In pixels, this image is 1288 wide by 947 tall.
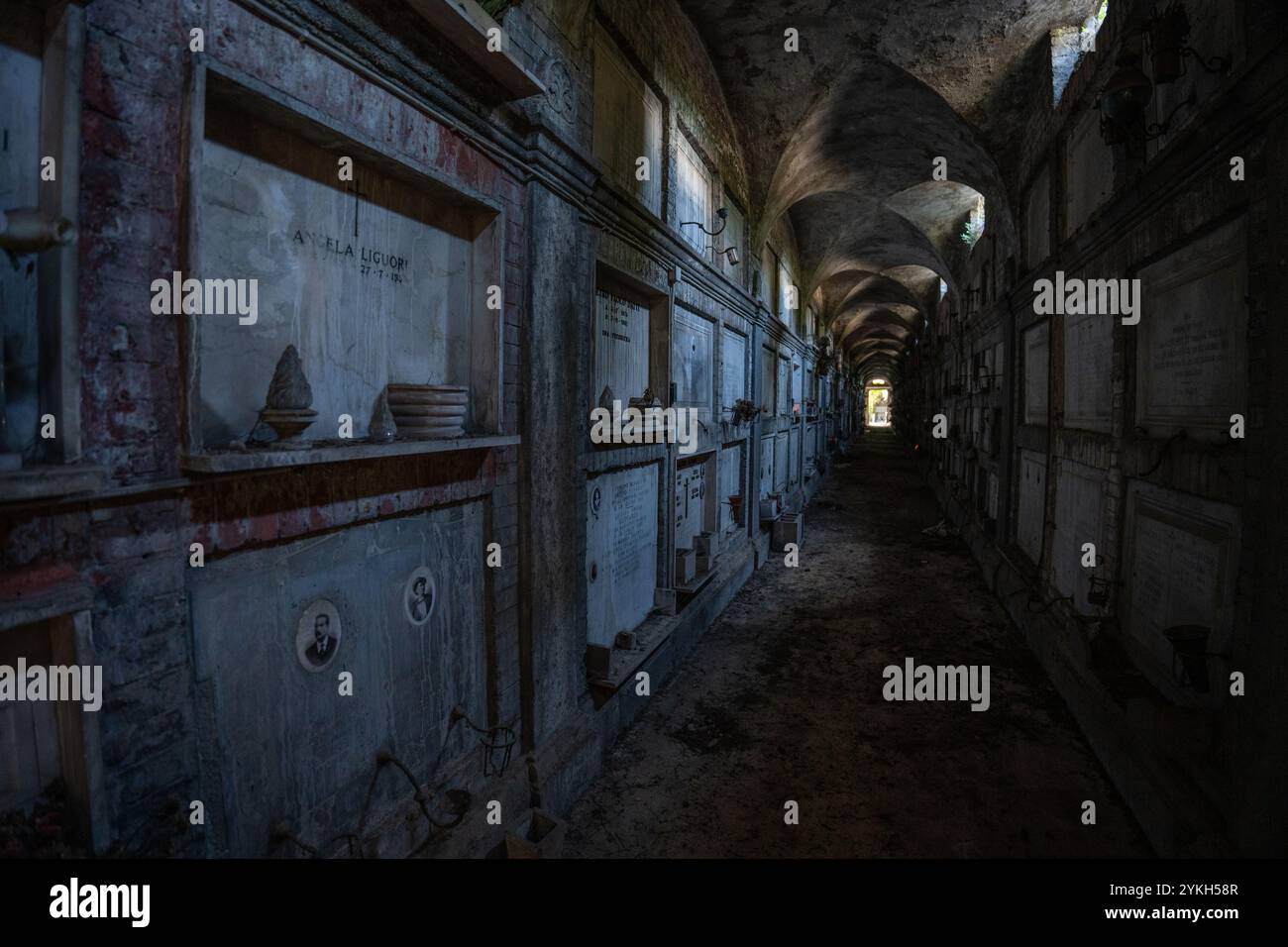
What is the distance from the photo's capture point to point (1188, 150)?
419 centimetres

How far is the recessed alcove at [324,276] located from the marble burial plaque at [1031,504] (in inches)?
295

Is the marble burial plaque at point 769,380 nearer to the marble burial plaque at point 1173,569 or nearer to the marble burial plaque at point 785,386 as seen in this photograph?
the marble burial plaque at point 785,386

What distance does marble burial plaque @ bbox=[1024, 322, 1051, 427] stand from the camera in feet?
26.5

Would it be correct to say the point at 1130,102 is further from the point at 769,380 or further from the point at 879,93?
the point at 769,380

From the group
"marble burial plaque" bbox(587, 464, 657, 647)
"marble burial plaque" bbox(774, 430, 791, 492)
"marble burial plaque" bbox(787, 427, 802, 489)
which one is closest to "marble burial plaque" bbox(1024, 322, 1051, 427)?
"marble burial plaque" bbox(587, 464, 657, 647)

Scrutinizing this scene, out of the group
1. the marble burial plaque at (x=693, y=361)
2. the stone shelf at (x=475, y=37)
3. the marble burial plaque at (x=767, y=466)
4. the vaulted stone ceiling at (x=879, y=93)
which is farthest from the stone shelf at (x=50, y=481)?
the marble burial plaque at (x=767, y=466)

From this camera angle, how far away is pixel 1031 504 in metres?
8.72

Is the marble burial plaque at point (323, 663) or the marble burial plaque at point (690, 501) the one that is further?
the marble burial plaque at point (690, 501)

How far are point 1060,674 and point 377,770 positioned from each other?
6261 millimetres

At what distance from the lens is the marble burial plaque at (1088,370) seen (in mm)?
5984

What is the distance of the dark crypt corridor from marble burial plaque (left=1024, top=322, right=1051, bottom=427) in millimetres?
183

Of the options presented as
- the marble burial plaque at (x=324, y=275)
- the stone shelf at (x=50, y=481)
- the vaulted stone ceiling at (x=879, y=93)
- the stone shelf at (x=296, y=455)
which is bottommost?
the stone shelf at (x=50, y=481)

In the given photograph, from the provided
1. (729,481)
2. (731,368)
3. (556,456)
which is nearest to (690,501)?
(729,481)

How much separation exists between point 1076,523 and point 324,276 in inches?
292
